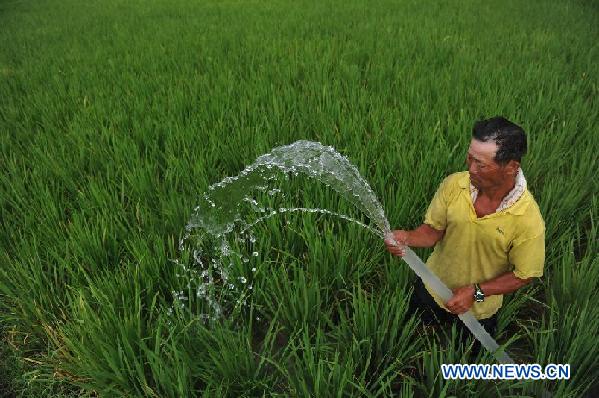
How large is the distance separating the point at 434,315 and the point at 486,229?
16.8 inches

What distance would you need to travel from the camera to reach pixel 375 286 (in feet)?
5.64

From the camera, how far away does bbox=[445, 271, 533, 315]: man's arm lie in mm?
1161

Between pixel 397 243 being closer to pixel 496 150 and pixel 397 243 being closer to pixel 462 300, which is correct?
pixel 462 300

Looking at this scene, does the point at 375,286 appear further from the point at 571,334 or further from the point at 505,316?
the point at 571,334

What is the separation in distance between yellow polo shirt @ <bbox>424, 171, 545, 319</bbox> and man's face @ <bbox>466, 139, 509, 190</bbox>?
0.08 m

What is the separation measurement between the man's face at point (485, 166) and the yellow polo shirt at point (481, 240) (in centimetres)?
8

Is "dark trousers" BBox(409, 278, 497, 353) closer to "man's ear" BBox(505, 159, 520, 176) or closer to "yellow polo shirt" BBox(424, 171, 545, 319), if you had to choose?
"yellow polo shirt" BBox(424, 171, 545, 319)

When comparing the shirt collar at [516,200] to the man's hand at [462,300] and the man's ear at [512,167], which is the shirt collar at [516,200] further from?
the man's hand at [462,300]

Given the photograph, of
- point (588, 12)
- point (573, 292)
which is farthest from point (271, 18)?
point (573, 292)

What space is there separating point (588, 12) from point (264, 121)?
631 cm

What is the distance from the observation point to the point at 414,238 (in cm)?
127

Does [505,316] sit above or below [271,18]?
below

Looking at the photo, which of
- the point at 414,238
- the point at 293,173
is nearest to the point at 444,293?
the point at 414,238

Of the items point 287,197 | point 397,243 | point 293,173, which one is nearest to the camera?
point 397,243
